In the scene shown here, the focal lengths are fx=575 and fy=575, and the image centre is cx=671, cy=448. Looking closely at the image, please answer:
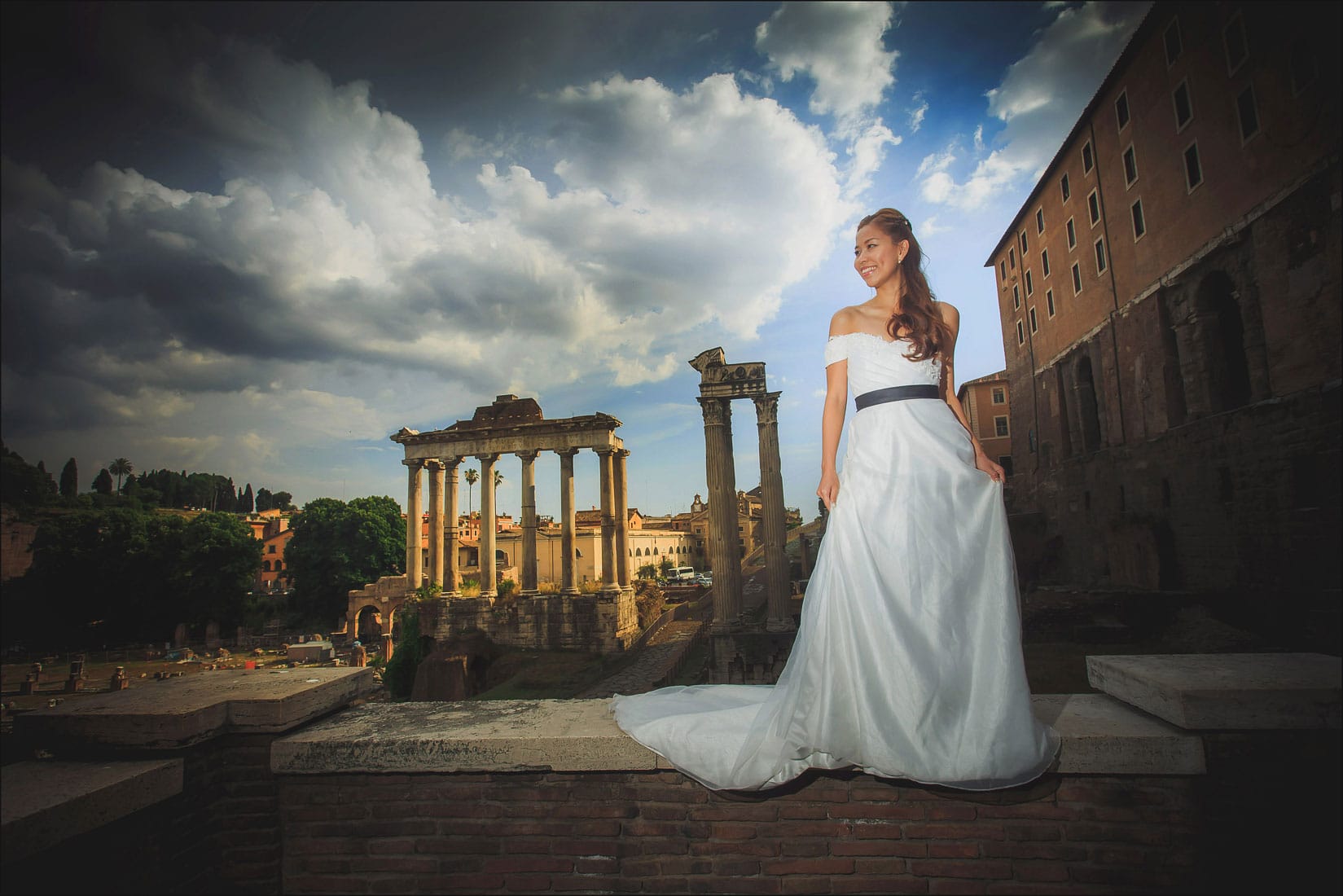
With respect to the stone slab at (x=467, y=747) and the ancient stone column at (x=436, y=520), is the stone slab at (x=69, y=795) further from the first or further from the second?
the ancient stone column at (x=436, y=520)

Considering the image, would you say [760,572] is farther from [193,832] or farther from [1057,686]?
[193,832]

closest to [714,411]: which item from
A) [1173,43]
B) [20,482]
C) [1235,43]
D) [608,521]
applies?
[608,521]

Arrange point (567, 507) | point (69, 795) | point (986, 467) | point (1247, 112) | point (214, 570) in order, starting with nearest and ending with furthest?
point (69, 795)
point (986, 467)
point (1247, 112)
point (567, 507)
point (214, 570)

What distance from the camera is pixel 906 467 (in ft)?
8.17

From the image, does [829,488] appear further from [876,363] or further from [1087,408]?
[1087,408]

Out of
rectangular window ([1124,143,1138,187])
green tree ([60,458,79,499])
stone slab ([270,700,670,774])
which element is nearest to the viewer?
stone slab ([270,700,670,774])

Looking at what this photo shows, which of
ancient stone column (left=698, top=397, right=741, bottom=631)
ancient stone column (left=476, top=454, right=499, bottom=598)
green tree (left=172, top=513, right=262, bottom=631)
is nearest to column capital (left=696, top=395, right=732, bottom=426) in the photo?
ancient stone column (left=698, top=397, right=741, bottom=631)

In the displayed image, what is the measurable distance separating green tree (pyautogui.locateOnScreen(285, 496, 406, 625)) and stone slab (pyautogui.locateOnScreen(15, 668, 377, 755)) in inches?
1711

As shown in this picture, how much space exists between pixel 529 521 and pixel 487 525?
73.9 inches

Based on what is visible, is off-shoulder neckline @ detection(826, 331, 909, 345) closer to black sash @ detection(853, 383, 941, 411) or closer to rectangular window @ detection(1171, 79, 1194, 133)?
black sash @ detection(853, 383, 941, 411)

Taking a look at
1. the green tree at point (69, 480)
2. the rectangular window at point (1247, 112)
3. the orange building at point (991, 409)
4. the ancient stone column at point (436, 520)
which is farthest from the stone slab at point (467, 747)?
the green tree at point (69, 480)

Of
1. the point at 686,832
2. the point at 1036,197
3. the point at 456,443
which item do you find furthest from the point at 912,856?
the point at 1036,197

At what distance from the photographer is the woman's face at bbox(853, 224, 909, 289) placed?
2830 millimetres

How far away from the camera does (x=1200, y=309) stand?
52.2ft
